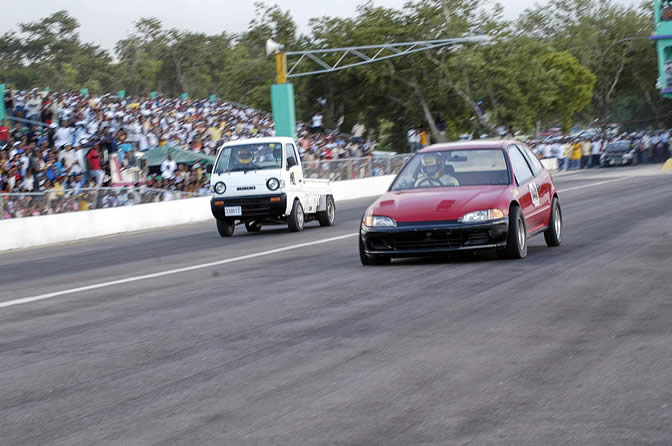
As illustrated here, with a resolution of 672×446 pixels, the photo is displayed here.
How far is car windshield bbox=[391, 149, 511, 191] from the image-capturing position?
12.8 meters

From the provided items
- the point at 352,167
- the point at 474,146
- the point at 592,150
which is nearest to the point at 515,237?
the point at 474,146

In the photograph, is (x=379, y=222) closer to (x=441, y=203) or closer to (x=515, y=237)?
(x=441, y=203)

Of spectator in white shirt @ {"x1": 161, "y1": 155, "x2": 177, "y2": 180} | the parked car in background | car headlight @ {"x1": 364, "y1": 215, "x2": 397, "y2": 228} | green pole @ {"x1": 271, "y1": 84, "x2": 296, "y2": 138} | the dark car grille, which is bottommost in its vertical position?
the parked car in background

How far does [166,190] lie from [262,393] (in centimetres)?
2390

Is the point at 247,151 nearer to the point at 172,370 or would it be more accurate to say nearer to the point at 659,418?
the point at 172,370

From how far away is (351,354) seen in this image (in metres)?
6.71

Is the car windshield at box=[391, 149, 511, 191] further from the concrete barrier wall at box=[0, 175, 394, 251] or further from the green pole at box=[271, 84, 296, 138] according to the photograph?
the green pole at box=[271, 84, 296, 138]

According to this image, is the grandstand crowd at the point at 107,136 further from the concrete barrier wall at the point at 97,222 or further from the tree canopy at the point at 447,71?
the tree canopy at the point at 447,71

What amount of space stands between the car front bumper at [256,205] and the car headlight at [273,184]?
0.18 metres

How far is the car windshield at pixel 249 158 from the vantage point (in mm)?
21209

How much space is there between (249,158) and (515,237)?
33.6ft

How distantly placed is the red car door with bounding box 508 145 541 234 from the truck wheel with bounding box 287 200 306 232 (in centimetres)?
800

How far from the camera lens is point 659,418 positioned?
4859 mm

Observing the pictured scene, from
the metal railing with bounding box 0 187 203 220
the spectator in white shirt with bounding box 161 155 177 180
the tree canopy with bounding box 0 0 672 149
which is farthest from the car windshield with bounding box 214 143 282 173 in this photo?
the tree canopy with bounding box 0 0 672 149
